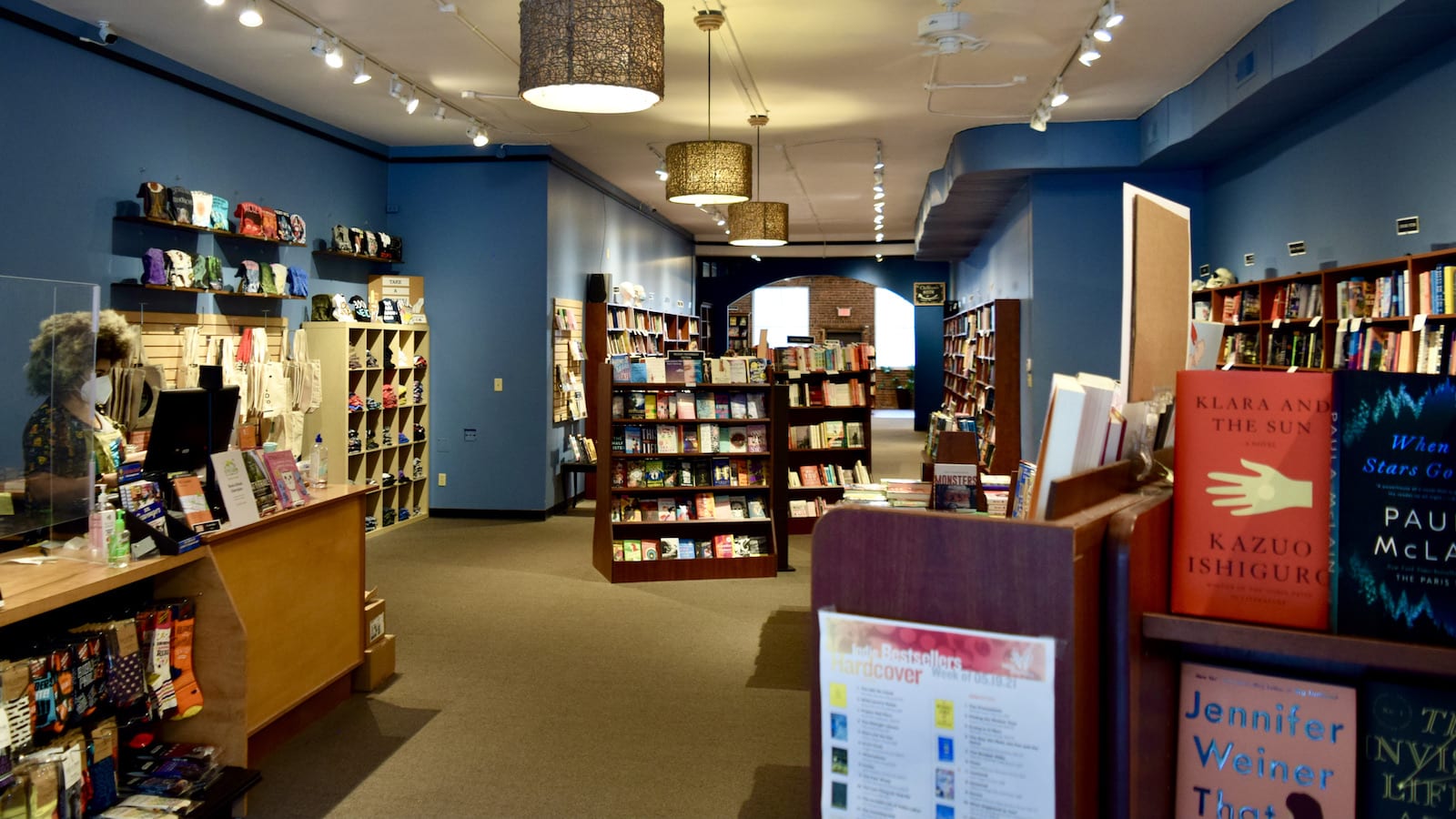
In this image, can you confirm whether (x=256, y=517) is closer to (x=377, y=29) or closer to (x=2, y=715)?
(x=2, y=715)

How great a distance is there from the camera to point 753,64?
7.14 m

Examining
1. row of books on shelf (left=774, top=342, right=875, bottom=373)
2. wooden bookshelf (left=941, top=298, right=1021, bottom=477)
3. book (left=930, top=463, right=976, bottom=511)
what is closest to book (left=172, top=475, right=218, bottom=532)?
book (left=930, top=463, right=976, bottom=511)

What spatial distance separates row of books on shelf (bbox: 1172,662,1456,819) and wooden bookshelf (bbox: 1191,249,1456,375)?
4217 millimetres

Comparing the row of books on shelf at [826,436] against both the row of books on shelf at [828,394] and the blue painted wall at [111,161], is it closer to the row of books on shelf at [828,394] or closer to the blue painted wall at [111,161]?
the row of books on shelf at [828,394]

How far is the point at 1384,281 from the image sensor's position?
5379mm

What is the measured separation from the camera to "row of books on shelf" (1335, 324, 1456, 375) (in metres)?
4.78

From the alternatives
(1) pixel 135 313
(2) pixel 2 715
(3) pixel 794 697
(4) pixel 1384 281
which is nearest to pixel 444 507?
(1) pixel 135 313

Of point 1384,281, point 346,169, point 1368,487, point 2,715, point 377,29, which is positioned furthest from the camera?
point 346,169

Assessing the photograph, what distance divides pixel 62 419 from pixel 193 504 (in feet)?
1.69

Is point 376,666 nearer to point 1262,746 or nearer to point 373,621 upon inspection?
point 373,621

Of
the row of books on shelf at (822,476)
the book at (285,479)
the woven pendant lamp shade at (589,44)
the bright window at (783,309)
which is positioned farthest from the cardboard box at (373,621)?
the bright window at (783,309)

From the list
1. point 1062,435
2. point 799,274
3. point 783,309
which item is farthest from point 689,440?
point 783,309

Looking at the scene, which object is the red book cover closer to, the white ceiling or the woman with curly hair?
the woman with curly hair

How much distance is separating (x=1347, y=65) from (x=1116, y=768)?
5809 mm
